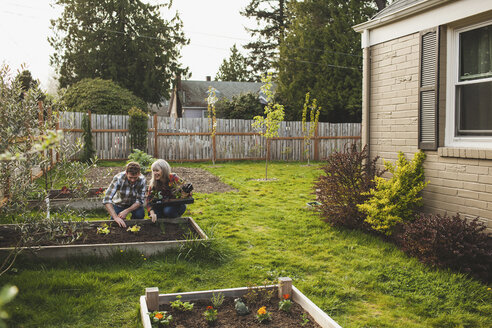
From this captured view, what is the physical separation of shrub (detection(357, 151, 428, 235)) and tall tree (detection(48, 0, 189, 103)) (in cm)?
2595

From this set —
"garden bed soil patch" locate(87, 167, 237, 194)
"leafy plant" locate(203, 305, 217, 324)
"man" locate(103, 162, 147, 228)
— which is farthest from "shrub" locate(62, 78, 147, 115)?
"leafy plant" locate(203, 305, 217, 324)

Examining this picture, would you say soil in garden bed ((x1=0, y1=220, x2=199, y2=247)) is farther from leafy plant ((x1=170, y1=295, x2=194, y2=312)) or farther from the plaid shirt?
leafy plant ((x1=170, y1=295, x2=194, y2=312))

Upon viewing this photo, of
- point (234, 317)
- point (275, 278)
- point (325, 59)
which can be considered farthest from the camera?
point (325, 59)

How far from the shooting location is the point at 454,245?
14.6ft

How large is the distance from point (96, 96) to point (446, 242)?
55.3 feet

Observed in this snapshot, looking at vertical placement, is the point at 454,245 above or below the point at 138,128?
below

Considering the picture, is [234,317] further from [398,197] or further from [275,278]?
[398,197]

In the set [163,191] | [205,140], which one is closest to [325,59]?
[205,140]

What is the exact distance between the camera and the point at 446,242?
449 centimetres

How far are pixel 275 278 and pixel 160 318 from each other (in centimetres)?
160

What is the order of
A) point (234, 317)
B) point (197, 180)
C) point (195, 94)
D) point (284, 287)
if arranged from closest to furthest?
1. point (234, 317)
2. point (284, 287)
3. point (197, 180)
4. point (195, 94)

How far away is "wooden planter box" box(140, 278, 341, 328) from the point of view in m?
2.99

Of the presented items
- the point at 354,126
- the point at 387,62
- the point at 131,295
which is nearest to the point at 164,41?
the point at 354,126

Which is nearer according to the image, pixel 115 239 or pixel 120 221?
pixel 115 239
